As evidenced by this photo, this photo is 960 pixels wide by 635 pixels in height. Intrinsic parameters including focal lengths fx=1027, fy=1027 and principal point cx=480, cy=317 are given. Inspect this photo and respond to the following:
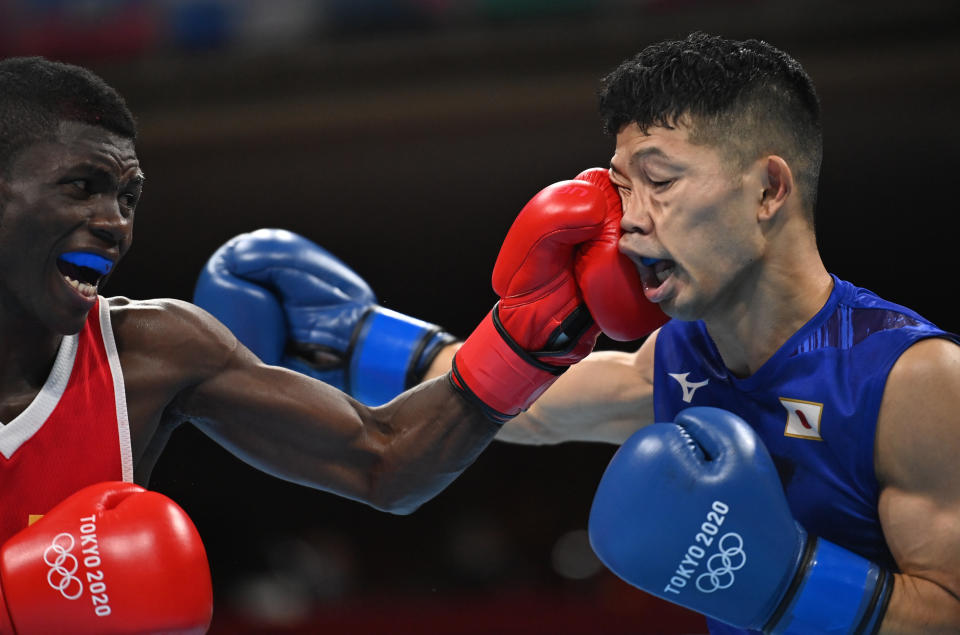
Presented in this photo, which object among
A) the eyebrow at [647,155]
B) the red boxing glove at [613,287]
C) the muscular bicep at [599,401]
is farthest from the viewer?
the muscular bicep at [599,401]

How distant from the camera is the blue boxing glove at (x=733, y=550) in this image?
5.92ft

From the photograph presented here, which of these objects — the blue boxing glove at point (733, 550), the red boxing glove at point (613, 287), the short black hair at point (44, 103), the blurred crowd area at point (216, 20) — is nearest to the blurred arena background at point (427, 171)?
the blurred crowd area at point (216, 20)

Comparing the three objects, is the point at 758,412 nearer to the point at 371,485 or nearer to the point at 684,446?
the point at 684,446

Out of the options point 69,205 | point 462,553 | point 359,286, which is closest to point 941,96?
point 462,553

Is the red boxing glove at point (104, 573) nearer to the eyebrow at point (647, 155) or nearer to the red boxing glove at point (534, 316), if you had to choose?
the red boxing glove at point (534, 316)

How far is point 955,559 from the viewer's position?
1801 millimetres

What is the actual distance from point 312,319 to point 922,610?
1.70 metres

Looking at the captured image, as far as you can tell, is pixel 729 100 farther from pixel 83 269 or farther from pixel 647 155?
pixel 83 269

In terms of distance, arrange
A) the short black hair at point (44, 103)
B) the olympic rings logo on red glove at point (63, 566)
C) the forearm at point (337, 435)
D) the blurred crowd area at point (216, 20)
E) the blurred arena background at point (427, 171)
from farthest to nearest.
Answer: the blurred crowd area at point (216, 20)
the blurred arena background at point (427, 171)
the forearm at point (337, 435)
the short black hair at point (44, 103)
the olympic rings logo on red glove at point (63, 566)

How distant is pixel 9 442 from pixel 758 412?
1.47m

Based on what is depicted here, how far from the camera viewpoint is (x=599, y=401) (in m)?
2.59

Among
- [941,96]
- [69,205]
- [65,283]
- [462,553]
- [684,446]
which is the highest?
[69,205]

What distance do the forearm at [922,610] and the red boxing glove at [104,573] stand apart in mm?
1199

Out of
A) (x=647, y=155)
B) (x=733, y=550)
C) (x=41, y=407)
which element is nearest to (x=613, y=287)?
(x=647, y=155)
